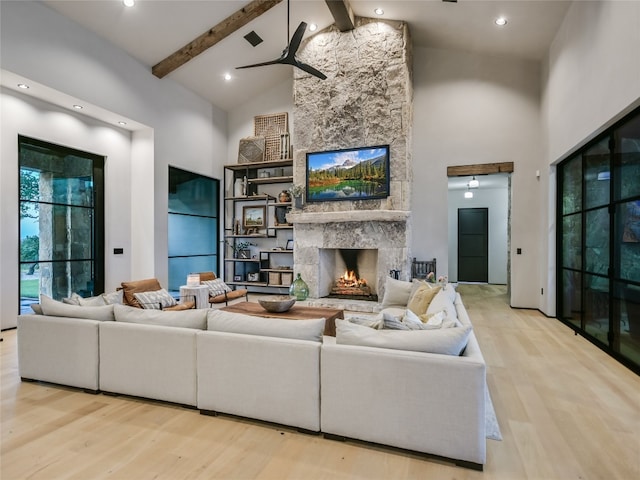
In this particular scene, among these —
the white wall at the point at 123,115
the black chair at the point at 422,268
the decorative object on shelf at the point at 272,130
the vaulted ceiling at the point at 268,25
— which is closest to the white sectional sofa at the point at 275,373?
the white wall at the point at 123,115

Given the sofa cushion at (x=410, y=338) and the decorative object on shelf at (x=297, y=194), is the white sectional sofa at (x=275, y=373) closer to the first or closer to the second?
the sofa cushion at (x=410, y=338)

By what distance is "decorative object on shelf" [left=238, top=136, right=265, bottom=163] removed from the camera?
777 cm

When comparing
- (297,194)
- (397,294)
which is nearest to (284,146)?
(297,194)

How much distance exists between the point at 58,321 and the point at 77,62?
3.87 m

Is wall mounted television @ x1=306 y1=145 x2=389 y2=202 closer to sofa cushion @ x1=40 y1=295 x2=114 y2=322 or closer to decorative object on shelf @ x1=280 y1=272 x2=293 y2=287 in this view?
decorative object on shelf @ x1=280 y1=272 x2=293 y2=287

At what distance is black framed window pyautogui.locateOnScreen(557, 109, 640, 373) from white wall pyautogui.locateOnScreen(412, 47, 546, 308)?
1001 millimetres

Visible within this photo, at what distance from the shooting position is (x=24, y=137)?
4.93m

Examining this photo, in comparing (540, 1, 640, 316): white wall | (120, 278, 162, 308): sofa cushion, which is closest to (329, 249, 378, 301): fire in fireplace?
(540, 1, 640, 316): white wall

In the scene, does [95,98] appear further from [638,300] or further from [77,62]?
[638,300]

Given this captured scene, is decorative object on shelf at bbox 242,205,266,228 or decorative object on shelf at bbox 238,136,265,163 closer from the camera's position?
decorative object on shelf at bbox 238,136,265,163

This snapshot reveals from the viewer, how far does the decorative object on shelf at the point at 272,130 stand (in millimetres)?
7680

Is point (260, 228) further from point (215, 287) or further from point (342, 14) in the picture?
point (342, 14)

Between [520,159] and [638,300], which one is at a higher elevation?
[520,159]

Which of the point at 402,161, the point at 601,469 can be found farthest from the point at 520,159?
the point at 601,469
